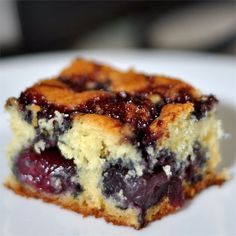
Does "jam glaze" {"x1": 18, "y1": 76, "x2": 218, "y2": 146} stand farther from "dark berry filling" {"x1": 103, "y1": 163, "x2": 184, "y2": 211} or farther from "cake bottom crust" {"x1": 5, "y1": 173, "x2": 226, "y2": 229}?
"cake bottom crust" {"x1": 5, "y1": 173, "x2": 226, "y2": 229}

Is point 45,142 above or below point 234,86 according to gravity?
above

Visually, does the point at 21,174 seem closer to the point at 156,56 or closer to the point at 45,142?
the point at 45,142

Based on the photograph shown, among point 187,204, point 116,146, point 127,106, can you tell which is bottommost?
point 187,204

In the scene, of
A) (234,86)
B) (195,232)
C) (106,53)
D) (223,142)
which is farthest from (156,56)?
(195,232)

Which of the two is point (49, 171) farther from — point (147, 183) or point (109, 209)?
point (147, 183)

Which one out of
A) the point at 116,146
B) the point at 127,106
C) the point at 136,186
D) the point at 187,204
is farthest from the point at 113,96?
the point at 187,204

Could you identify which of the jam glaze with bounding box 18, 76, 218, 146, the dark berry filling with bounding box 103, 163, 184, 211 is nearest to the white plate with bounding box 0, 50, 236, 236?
the dark berry filling with bounding box 103, 163, 184, 211
